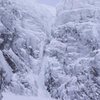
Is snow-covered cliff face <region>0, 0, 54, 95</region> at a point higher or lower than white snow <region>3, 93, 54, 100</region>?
higher

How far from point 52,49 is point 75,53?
3648 millimetres

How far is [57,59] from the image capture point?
50281 mm

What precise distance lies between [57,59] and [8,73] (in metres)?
11.7

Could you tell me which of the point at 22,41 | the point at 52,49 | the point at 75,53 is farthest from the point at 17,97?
the point at 75,53

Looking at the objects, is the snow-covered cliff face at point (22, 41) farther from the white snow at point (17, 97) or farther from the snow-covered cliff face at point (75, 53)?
the snow-covered cliff face at point (75, 53)

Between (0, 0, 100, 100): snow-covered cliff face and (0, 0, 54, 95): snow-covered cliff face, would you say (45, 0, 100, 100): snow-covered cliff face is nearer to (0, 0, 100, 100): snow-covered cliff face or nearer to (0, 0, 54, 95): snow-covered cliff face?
(0, 0, 100, 100): snow-covered cliff face

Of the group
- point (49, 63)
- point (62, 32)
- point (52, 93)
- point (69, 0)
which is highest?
point (69, 0)

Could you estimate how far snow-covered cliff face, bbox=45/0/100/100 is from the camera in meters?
45.2

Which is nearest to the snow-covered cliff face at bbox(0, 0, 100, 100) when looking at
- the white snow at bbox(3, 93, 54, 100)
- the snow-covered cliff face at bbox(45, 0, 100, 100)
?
the snow-covered cliff face at bbox(45, 0, 100, 100)

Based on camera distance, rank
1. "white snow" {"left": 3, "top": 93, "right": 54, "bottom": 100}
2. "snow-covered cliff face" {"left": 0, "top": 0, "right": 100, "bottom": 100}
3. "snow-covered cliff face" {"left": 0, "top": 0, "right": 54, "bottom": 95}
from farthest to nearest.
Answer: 1. "snow-covered cliff face" {"left": 0, "top": 0, "right": 100, "bottom": 100}
2. "snow-covered cliff face" {"left": 0, "top": 0, "right": 54, "bottom": 95}
3. "white snow" {"left": 3, "top": 93, "right": 54, "bottom": 100}

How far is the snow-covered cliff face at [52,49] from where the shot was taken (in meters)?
44.2

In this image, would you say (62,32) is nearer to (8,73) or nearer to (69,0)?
(69,0)

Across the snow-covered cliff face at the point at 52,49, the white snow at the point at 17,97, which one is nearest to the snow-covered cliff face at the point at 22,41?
the snow-covered cliff face at the point at 52,49

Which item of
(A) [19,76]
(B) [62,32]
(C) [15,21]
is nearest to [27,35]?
(C) [15,21]
